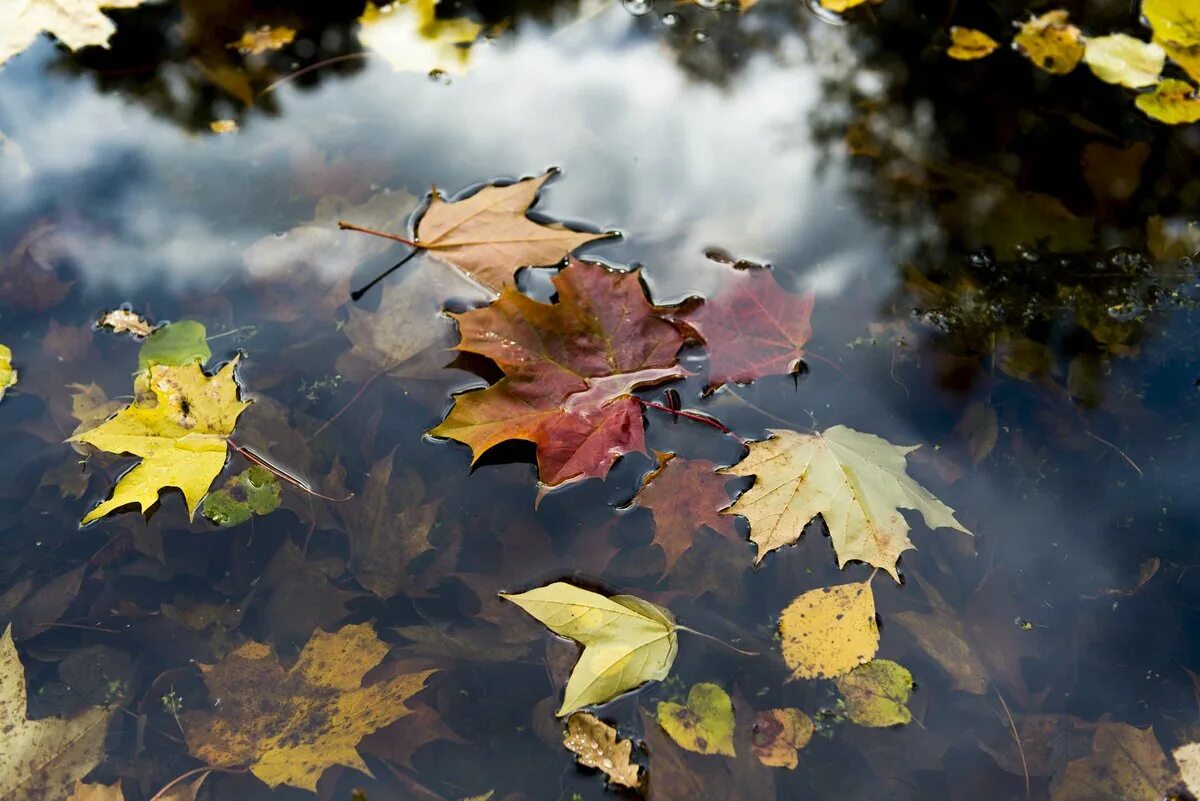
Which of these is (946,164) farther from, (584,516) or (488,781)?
(488,781)

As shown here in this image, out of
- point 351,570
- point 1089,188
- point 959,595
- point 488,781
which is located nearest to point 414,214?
point 351,570

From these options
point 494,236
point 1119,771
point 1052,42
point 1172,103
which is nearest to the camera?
point 1119,771

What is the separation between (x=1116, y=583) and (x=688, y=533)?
754 millimetres

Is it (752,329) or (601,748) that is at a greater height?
(752,329)

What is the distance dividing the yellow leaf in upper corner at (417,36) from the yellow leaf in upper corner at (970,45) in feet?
4.49

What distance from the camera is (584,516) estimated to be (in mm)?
1596

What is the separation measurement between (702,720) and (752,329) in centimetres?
80

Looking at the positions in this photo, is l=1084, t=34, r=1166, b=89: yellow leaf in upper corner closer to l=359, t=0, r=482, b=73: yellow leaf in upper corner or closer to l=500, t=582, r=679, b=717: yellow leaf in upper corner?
l=359, t=0, r=482, b=73: yellow leaf in upper corner

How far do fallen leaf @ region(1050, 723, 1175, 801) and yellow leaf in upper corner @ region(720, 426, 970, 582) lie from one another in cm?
39

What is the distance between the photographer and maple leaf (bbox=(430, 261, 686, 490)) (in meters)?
1.62

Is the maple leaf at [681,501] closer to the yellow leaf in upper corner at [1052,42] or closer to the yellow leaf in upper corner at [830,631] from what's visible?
the yellow leaf in upper corner at [830,631]

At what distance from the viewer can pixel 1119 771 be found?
1357 millimetres

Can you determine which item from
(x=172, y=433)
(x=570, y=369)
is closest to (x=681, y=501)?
(x=570, y=369)

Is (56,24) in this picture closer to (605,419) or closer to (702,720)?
(605,419)
